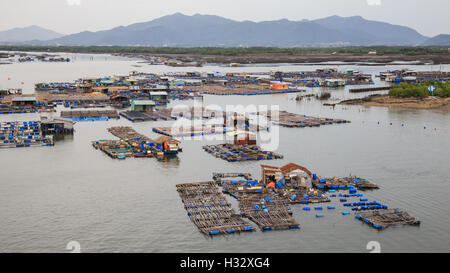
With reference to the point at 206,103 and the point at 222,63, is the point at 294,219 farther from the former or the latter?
the point at 222,63

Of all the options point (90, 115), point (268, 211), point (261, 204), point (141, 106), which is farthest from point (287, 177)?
point (141, 106)

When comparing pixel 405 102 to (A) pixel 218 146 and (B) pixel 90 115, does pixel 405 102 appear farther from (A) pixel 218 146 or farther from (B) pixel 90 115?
(B) pixel 90 115

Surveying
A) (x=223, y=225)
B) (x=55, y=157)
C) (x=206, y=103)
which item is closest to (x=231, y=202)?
(x=223, y=225)

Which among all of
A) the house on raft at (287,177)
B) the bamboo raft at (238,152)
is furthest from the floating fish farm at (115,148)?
the house on raft at (287,177)

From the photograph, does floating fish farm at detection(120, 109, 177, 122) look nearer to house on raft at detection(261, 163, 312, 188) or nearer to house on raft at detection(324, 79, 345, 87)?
house on raft at detection(261, 163, 312, 188)
